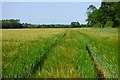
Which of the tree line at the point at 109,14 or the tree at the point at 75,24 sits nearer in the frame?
the tree line at the point at 109,14

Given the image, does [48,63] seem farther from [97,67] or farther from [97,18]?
[97,18]

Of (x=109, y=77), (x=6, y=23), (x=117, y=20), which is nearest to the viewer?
(x=109, y=77)

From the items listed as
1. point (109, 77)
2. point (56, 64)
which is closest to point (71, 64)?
point (56, 64)

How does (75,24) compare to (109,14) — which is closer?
(109,14)

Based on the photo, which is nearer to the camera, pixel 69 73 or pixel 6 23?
pixel 69 73

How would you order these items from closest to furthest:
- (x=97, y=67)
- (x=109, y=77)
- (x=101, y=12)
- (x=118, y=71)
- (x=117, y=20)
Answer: (x=109, y=77) < (x=118, y=71) < (x=97, y=67) < (x=117, y=20) < (x=101, y=12)

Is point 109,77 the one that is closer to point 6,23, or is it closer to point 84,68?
point 84,68

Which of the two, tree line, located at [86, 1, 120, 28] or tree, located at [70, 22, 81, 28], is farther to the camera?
tree, located at [70, 22, 81, 28]

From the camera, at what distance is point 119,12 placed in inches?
2694

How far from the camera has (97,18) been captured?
75.9 meters

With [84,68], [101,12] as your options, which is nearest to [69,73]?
[84,68]

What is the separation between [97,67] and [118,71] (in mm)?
903

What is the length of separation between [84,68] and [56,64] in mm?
1305

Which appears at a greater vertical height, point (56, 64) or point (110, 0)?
point (110, 0)
